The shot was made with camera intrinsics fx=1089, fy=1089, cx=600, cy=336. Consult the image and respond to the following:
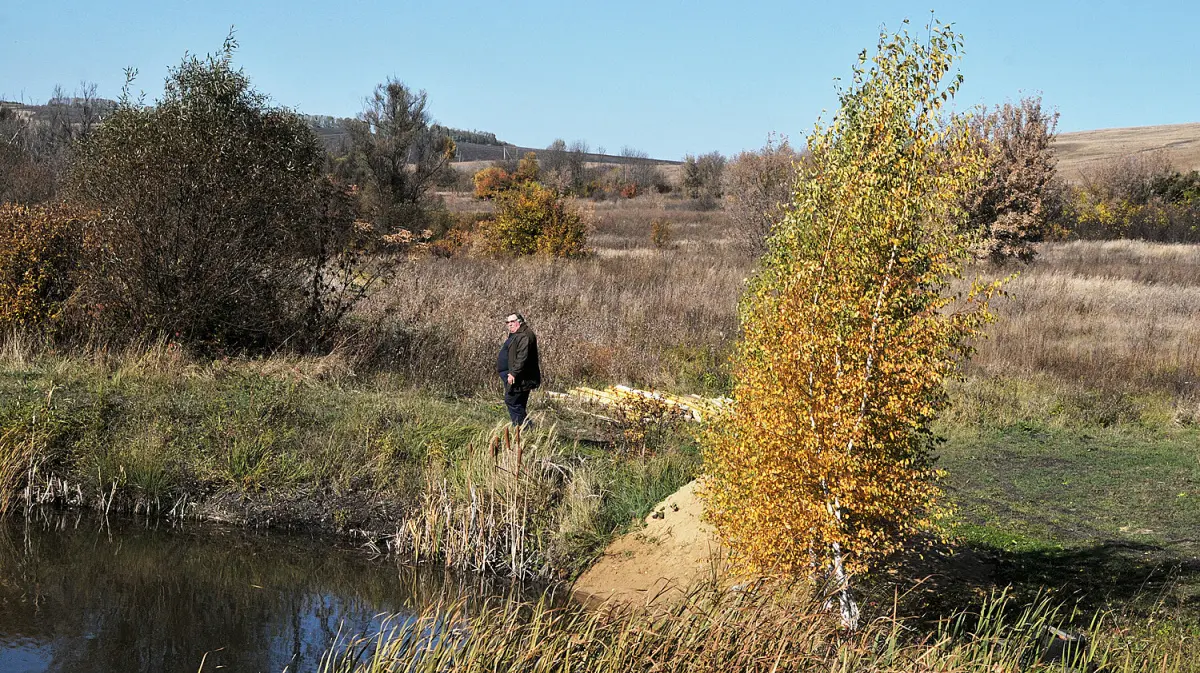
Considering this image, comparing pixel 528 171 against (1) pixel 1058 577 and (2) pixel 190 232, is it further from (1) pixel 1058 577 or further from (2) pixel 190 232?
(1) pixel 1058 577

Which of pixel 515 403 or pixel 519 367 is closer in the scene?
pixel 519 367

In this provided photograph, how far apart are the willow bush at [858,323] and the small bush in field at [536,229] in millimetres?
A: 31190

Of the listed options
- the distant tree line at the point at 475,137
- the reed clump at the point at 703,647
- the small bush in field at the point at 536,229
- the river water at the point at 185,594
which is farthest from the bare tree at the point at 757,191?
the distant tree line at the point at 475,137

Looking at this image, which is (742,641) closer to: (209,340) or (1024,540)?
(1024,540)

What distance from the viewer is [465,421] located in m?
13.7

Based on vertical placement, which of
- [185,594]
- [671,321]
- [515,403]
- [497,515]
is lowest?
[185,594]

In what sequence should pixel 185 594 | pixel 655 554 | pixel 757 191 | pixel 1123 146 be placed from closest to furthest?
pixel 185 594
pixel 655 554
pixel 757 191
pixel 1123 146

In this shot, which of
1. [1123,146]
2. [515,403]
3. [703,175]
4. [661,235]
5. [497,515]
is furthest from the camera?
[1123,146]

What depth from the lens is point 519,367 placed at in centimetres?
1290

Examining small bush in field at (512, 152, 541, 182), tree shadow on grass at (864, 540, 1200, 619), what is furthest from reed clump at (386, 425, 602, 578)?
small bush in field at (512, 152, 541, 182)

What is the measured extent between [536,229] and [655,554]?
95.8ft

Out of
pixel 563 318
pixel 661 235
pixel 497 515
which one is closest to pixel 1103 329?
pixel 563 318

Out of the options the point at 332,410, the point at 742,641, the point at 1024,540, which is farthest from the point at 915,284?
the point at 332,410

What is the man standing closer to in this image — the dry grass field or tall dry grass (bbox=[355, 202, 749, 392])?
tall dry grass (bbox=[355, 202, 749, 392])
